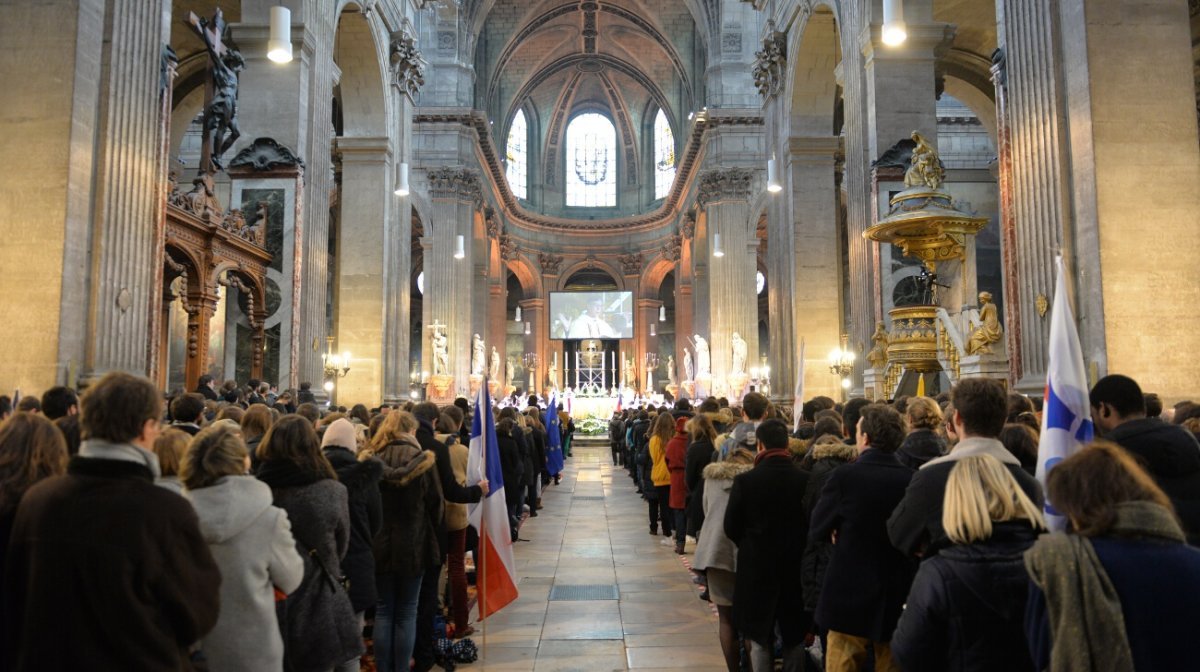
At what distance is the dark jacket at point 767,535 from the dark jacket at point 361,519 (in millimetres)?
1859

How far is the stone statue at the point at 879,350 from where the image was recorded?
12754mm

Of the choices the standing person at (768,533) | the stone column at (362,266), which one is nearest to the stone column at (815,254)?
the stone column at (362,266)

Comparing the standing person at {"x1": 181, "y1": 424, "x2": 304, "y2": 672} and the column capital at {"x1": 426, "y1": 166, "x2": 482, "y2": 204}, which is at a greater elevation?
the column capital at {"x1": 426, "y1": 166, "x2": 482, "y2": 204}

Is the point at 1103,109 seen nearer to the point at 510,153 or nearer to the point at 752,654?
the point at 752,654

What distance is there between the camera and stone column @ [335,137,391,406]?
61.0 ft

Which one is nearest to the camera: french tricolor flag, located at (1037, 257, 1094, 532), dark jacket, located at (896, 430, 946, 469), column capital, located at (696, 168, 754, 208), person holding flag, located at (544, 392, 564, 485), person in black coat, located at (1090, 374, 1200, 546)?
person in black coat, located at (1090, 374, 1200, 546)

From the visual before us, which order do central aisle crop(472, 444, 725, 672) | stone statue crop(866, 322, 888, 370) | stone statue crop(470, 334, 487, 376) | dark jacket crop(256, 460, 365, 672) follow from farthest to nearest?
stone statue crop(470, 334, 487, 376) → stone statue crop(866, 322, 888, 370) → central aisle crop(472, 444, 725, 672) → dark jacket crop(256, 460, 365, 672)

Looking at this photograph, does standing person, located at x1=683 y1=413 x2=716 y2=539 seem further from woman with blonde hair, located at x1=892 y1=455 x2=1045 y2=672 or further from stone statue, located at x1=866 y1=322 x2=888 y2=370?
woman with blonde hair, located at x1=892 y1=455 x2=1045 y2=672

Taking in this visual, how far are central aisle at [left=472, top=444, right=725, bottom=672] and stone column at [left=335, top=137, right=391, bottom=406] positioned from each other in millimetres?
6487

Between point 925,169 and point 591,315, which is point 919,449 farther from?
point 591,315

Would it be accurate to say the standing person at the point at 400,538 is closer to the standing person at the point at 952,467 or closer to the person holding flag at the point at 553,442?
the standing person at the point at 952,467

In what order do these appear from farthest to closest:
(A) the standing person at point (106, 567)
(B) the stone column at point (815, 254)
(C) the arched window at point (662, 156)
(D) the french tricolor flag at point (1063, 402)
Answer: (C) the arched window at point (662, 156) → (B) the stone column at point (815, 254) → (D) the french tricolor flag at point (1063, 402) → (A) the standing person at point (106, 567)

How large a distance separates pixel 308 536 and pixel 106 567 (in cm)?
153

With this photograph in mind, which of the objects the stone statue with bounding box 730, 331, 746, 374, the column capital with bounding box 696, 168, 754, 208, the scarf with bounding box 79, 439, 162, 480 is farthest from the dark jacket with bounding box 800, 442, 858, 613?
the column capital with bounding box 696, 168, 754, 208
